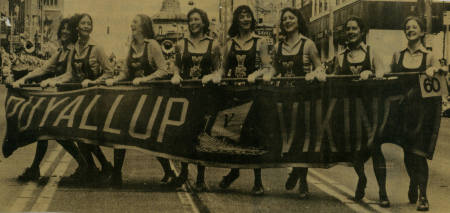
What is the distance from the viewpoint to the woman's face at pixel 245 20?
5.44 metres

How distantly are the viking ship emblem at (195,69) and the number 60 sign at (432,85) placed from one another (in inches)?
68.1

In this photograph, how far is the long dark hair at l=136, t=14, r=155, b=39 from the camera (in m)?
5.44

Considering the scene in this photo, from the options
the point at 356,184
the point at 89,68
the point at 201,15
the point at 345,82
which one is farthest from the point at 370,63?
the point at 89,68

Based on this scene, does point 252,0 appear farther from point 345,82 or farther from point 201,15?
point 345,82

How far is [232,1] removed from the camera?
5512 millimetres

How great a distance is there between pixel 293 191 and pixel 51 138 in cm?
200

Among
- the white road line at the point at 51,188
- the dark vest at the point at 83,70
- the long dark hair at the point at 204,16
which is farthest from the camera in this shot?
the dark vest at the point at 83,70

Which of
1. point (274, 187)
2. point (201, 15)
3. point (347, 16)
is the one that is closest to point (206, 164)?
point (274, 187)

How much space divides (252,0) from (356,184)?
1.69 m

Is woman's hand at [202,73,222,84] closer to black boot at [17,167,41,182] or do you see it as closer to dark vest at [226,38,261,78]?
dark vest at [226,38,261,78]

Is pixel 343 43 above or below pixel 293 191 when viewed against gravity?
above

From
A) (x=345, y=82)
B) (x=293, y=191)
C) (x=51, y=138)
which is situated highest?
(x=345, y=82)

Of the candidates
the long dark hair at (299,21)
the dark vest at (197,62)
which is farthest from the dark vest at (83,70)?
the long dark hair at (299,21)

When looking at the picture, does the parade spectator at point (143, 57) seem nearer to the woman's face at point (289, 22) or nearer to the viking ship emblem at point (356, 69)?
the woman's face at point (289, 22)
